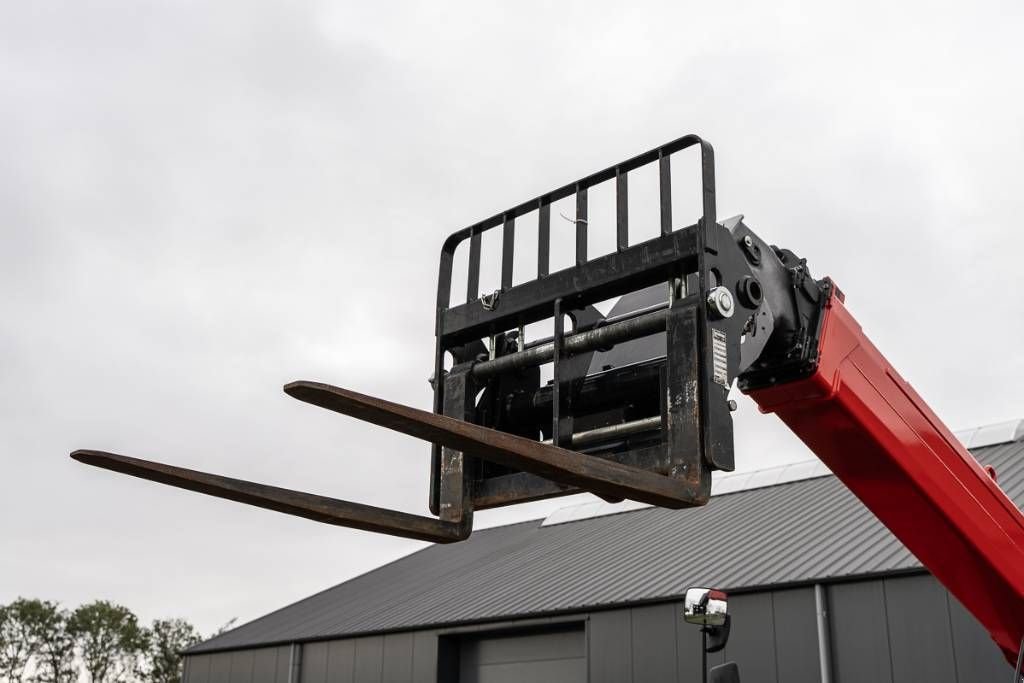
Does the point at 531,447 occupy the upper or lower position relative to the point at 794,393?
lower

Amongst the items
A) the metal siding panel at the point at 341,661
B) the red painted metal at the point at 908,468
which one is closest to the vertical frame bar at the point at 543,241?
the red painted metal at the point at 908,468

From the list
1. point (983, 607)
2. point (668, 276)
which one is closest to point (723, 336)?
A: point (668, 276)

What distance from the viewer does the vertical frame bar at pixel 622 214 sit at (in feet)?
18.2

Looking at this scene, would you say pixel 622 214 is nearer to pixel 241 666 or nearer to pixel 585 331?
pixel 585 331

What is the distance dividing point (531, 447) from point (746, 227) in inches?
91.5

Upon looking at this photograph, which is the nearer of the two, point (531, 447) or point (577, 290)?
point (531, 447)

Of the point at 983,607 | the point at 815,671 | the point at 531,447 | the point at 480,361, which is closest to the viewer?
the point at 531,447

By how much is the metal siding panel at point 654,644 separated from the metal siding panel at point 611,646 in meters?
0.12

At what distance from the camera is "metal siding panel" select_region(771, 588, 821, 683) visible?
1513 cm

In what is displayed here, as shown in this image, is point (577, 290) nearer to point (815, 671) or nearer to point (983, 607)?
point (983, 607)

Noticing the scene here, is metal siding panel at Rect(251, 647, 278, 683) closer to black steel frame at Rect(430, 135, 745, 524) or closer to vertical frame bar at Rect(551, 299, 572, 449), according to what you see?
black steel frame at Rect(430, 135, 745, 524)

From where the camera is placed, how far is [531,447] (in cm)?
416

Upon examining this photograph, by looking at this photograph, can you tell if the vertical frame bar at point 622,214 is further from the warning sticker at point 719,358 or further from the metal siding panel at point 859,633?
the metal siding panel at point 859,633

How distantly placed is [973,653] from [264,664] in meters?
17.3
